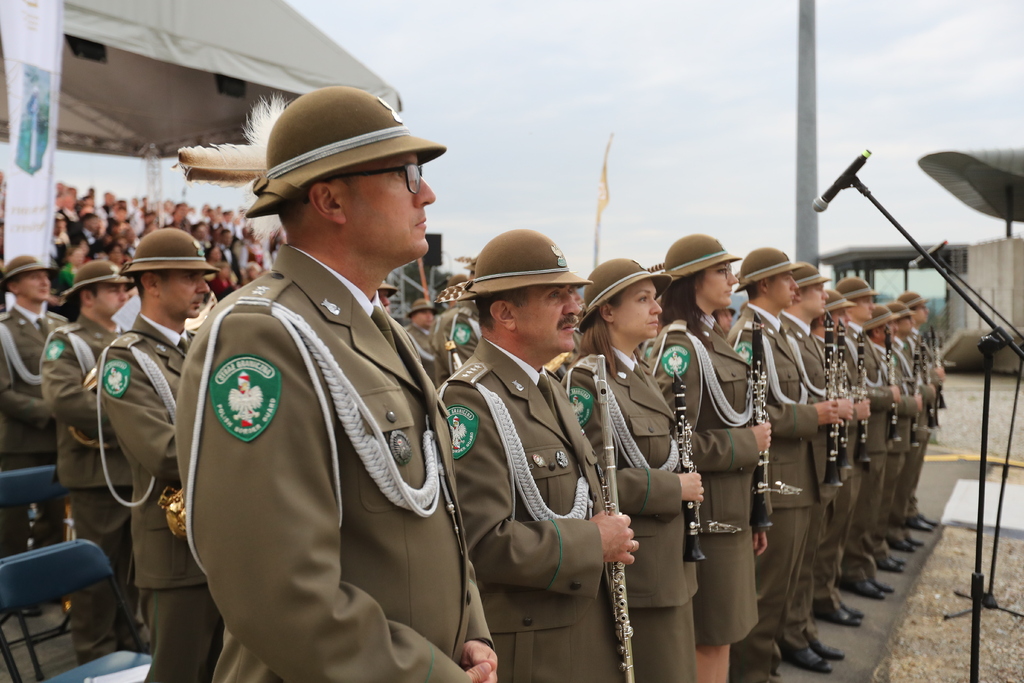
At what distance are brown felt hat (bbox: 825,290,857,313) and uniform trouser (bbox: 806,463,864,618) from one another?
5.72 ft

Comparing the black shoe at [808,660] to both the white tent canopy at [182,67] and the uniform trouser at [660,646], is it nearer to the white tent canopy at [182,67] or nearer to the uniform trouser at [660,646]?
the uniform trouser at [660,646]

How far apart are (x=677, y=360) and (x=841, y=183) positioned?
1.28 m

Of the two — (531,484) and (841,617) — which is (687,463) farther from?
(841,617)

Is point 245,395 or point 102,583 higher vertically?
point 245,395

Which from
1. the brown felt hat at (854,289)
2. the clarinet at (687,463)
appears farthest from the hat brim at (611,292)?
the brown felt hat at (854,289)

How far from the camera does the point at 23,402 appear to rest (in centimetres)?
645

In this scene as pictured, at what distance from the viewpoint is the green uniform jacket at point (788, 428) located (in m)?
4.96

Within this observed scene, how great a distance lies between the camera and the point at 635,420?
3674mm

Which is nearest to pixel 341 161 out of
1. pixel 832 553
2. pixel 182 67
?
pixel 832 553

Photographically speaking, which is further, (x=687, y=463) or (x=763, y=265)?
(x=763, y=265)

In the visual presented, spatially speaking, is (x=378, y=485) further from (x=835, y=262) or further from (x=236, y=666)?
(x=835, y=262)

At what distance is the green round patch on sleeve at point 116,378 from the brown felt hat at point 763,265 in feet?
13.2

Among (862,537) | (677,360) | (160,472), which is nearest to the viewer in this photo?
(160,472)

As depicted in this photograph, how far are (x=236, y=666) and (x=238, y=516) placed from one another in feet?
1.55
